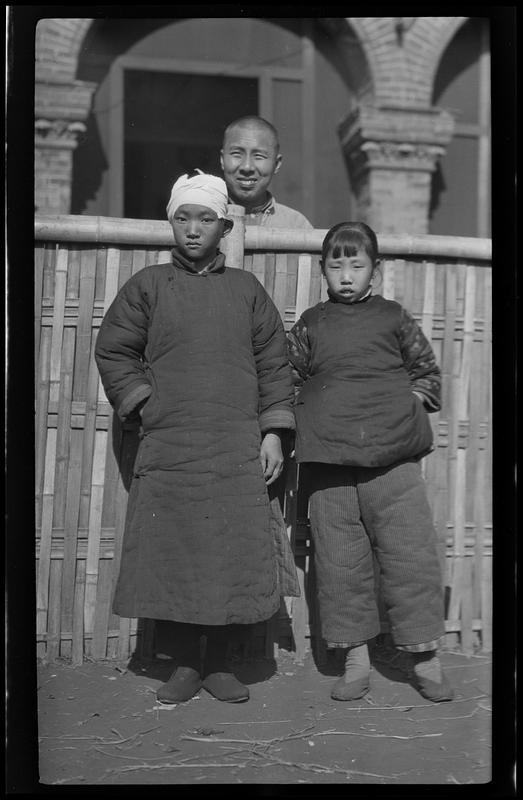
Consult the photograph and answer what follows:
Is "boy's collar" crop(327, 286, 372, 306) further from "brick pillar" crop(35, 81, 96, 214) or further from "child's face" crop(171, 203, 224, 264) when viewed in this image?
"brick pillar" crop(35, 81, 96, 214)

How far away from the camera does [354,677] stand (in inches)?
121

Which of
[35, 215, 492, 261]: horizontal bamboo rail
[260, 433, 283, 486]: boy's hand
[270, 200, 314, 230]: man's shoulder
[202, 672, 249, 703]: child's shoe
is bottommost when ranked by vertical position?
[202, 672, 249, 703]: child's shoe

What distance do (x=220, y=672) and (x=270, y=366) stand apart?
111 cm

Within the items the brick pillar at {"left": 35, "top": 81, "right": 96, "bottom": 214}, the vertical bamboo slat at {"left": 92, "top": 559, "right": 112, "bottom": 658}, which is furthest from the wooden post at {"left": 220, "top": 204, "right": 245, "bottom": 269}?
the brick pillar at {"left": 35, "top": 81, "right": 96, "bottom": 214}

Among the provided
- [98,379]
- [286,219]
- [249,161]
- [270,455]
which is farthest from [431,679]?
[249,161]

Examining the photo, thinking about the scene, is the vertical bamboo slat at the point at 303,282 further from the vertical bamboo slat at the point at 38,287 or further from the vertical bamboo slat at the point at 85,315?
the vertical bamboo slat at the point at 38,287

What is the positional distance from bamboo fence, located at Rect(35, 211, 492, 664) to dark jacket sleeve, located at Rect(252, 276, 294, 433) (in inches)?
11.2

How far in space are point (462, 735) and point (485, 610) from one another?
711 mm

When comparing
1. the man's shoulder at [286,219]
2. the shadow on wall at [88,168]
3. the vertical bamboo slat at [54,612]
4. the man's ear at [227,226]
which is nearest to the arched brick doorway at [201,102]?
the shadow on wall at [88,168]

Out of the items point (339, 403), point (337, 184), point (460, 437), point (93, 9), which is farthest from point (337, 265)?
point (337, 184)

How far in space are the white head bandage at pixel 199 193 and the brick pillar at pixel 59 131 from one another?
2991 mm

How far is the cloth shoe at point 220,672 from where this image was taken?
296 cm

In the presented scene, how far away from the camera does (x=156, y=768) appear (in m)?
2.74

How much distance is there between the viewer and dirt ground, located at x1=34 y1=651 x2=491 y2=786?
9.00ft
